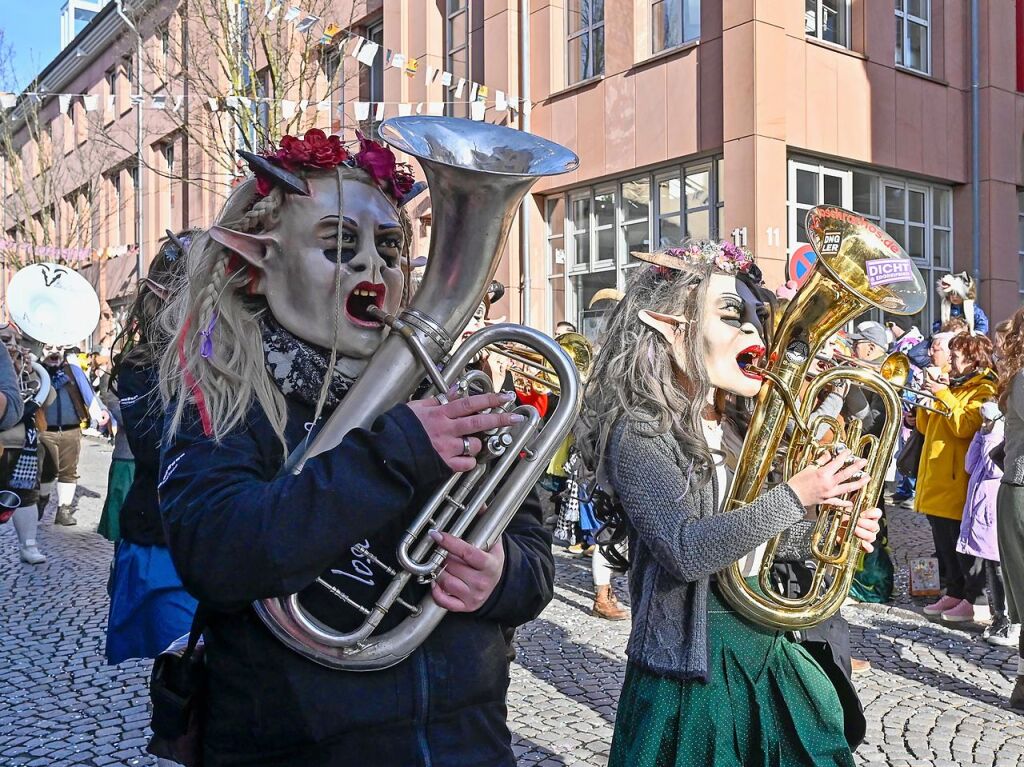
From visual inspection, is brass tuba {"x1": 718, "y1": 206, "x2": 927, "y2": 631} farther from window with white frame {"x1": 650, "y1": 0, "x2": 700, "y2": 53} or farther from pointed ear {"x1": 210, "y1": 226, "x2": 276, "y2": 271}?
window with white frame {"x1": 650, "y1": 0, "x2": 700, "y2": 53}

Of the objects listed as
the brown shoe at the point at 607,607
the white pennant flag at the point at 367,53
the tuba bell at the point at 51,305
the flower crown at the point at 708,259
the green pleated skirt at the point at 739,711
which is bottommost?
the brown shoe at the point at 607,607

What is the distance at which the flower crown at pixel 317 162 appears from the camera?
1600mm

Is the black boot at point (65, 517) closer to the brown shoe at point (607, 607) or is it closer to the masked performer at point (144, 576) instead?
the brown shoe at point (607, 607)

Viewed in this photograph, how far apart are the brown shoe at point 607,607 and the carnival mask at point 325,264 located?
172 inches

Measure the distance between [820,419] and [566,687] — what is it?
237 cm

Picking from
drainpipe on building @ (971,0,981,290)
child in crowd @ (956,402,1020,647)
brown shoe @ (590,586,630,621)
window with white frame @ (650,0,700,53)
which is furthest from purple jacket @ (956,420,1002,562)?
drainpipe on building @ (971,0,981,290)

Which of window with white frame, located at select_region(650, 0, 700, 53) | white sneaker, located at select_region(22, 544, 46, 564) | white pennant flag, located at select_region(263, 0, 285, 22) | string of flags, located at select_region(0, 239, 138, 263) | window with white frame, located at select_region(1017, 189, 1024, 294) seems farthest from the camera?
string of flags, located at select_region(0, 239, 138, 263)

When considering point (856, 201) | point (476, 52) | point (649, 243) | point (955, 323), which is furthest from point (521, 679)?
point (476, 52)

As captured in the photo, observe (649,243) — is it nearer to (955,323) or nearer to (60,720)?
(955,323)

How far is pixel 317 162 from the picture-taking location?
162 cm

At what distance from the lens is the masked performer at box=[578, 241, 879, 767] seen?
224cm

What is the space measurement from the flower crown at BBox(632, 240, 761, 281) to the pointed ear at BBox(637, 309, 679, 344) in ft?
0.49

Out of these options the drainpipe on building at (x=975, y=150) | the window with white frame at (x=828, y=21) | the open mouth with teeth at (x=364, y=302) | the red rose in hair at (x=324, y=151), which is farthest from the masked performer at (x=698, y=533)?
the drainpipe on building at (x=975, y=150)

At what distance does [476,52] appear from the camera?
14305mm
